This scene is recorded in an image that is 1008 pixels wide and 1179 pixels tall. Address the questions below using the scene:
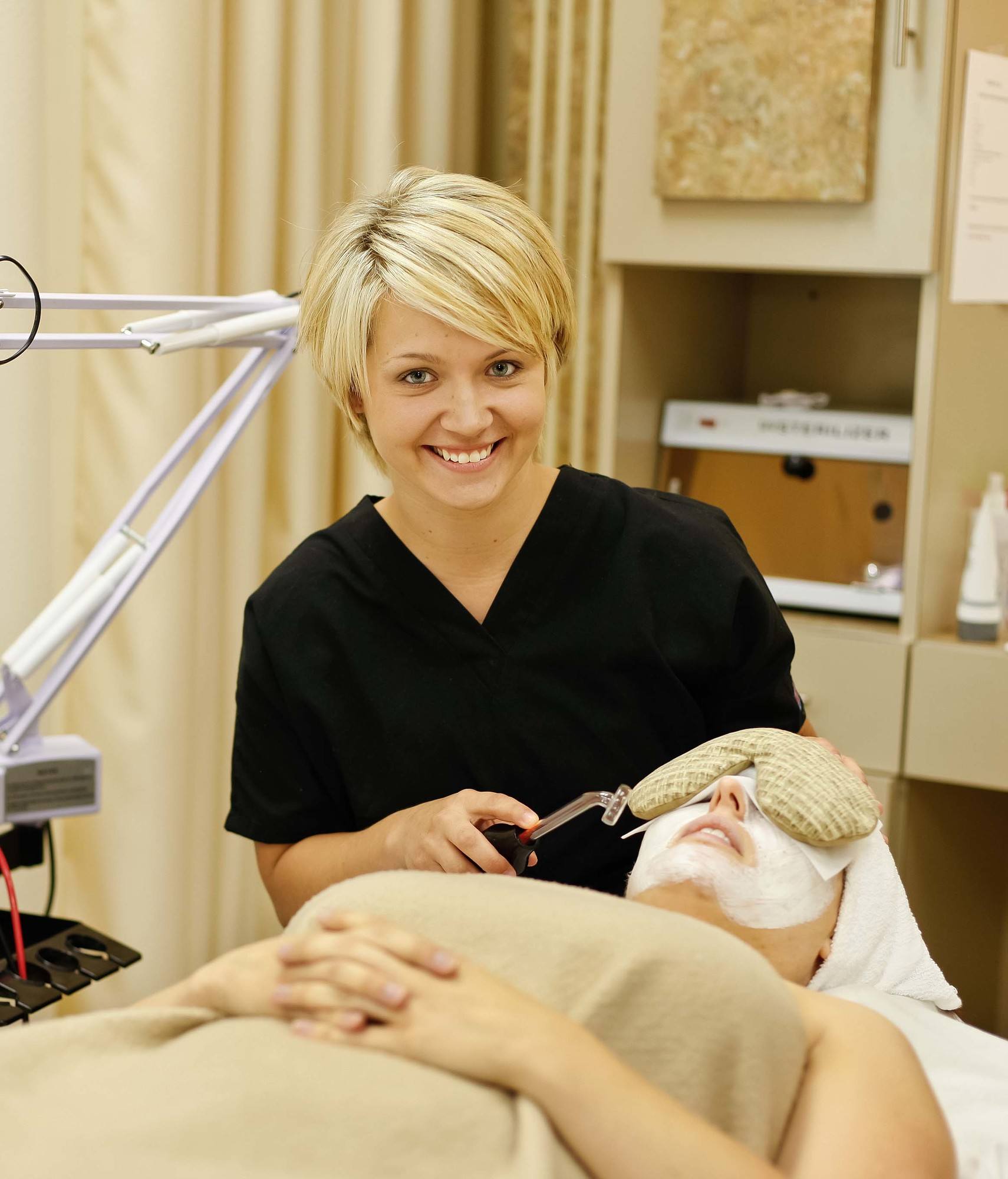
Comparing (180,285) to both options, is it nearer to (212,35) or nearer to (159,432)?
(159,432)

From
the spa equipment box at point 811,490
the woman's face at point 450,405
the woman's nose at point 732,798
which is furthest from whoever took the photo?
the spa equipment box at point 811,490

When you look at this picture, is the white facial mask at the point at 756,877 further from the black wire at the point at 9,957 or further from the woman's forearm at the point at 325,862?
the black wire at the point at 9,957

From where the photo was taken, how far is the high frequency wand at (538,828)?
124cm

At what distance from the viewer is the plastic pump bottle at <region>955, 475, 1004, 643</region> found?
225cm

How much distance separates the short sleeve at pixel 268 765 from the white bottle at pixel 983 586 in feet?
3.92

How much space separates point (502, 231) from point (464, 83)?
1.48 metres

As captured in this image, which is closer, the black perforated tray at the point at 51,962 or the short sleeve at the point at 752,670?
the black perforated tray at the point at 51,962

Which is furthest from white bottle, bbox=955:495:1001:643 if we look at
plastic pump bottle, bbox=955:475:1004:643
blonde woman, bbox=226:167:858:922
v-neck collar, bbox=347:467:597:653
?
v-neck collar, bbox=347:467:597:653

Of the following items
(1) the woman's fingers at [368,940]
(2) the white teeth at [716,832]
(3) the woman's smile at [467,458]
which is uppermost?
(3) the woman's smile at [467,458]

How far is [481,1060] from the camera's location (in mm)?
894

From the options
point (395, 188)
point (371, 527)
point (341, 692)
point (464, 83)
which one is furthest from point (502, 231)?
point (464, 83)

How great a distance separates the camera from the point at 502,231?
135 cm

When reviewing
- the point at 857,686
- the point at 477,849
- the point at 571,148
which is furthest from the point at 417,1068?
the point at 571,148

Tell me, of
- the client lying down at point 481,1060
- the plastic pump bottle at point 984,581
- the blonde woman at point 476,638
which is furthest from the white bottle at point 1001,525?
the client lying down at point 481,1060
